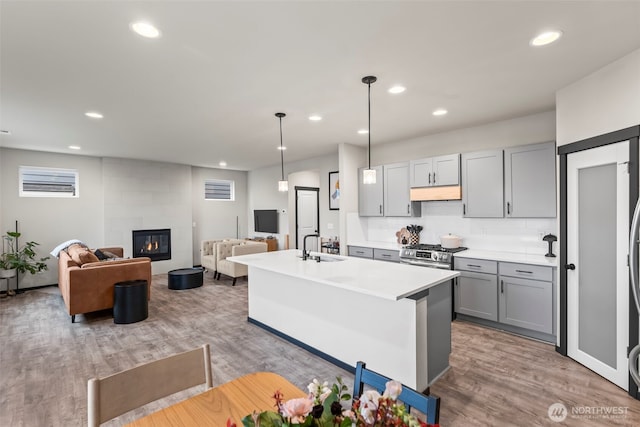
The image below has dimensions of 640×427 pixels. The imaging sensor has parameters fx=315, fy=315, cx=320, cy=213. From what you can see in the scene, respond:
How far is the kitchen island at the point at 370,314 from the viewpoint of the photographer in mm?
2471

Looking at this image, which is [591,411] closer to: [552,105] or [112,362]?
[552,105]

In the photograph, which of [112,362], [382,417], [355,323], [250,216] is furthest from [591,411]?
[250,216]

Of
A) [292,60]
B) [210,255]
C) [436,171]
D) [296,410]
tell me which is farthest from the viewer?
[210,255]

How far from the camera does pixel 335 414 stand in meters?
0.76

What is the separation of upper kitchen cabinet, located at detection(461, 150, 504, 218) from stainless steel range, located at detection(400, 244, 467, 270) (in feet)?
2.06

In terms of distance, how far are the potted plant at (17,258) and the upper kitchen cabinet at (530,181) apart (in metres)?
8.02

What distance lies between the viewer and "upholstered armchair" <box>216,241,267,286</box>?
6.28 metres

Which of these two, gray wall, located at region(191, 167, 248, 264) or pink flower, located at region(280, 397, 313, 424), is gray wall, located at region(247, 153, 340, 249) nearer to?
gray wall, located at region(191, 167, 248, 264)

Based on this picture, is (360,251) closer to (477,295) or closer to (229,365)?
(477,295)

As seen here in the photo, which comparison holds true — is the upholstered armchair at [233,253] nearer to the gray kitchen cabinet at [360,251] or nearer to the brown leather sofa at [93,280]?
the brown leather sofa at [93,280]

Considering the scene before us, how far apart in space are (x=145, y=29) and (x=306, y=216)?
5.99m

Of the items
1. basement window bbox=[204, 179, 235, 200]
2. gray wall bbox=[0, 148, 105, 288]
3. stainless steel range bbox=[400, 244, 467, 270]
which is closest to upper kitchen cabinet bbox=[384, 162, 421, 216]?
stainless steel range bbox=[400, 244, 467, 270]

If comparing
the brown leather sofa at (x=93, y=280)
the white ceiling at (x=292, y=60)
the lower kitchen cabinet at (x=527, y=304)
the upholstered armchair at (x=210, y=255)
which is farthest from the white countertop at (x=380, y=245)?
the brown leather sofa at (x=93, y=280)

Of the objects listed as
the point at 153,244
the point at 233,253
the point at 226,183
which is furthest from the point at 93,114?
the point at 226,183
